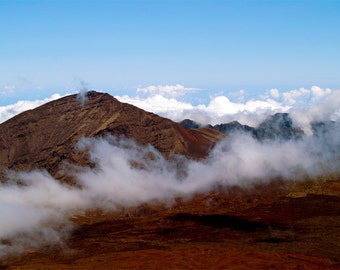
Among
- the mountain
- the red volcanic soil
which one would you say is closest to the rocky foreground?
the red volcanic soil

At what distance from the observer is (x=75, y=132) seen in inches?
6422

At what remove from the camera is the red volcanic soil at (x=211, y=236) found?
228ft

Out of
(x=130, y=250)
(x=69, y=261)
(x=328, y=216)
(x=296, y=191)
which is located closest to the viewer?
(x=69, y=261)

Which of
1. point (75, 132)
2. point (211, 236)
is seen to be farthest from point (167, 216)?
point (75, 132)

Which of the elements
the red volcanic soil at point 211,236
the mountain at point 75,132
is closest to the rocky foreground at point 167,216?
the red volcanic soil at point 211,236

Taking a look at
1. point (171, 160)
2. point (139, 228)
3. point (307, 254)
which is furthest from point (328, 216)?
point (171, 160)

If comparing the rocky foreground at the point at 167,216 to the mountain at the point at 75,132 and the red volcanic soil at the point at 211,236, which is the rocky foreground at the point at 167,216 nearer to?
the red volcanic soil at the point at 211,236

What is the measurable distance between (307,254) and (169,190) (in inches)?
2596

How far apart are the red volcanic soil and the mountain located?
37262 mm

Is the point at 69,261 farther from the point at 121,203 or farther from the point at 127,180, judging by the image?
the point at 127,180

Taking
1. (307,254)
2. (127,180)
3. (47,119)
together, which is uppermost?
(47,119)

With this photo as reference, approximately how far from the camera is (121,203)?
405ft

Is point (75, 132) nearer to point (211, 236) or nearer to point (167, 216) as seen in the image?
point (167, 216)

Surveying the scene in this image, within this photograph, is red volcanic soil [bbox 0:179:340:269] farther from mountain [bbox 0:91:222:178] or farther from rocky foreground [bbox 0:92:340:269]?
mountain [bbox 0:91:222:178]
